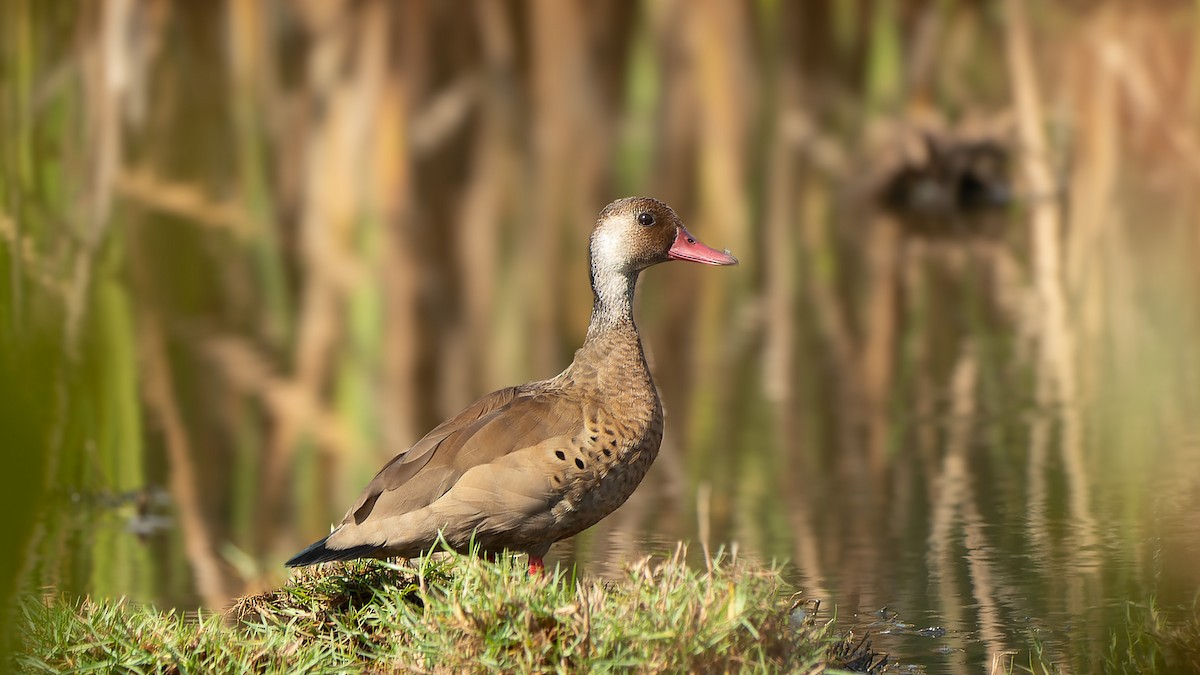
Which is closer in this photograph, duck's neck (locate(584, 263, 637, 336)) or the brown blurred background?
duck's neck (locate(584, 263, 637, 336))

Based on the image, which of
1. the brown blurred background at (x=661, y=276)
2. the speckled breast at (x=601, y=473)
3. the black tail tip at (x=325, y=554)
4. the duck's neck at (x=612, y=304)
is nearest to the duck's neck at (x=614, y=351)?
the duck's neck at (x=612, y=304)

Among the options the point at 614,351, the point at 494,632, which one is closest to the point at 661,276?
the point at 614,351

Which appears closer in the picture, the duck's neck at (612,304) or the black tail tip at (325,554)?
the black tail tip at (325,554)

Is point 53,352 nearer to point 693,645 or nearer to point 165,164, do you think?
point 693,645

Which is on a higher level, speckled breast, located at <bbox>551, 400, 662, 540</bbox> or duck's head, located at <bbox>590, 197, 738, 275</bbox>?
duck's head, located at <bbox>590, 197, 738, 275</bbox>

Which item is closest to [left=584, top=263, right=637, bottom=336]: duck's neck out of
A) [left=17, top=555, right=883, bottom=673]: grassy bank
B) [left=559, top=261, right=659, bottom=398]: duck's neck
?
[left=559, top=261, right=659, bottom=398]: duck's neck

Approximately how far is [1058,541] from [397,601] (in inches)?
90.6

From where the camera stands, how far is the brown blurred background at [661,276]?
4969mm

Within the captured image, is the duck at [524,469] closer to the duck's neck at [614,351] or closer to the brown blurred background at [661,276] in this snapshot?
the duck's neck at [614,351]

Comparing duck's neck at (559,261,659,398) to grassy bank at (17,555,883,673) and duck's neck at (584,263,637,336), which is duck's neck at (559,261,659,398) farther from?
grassy bank at (17,555,883,673)

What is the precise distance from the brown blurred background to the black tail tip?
500 mm

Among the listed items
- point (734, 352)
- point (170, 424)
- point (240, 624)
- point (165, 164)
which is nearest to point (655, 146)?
point (165, 164)

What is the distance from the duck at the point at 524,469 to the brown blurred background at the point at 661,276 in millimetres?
544

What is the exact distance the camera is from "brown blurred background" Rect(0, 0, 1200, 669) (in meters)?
4.97
